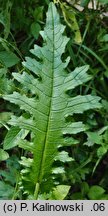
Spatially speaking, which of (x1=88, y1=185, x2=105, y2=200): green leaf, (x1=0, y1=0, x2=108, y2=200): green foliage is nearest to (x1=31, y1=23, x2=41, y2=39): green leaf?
(x1=0, y1=0, x2=108, y2=200): green foliage

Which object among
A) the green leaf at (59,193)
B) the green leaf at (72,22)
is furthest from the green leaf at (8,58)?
the green leaf at (59,193)

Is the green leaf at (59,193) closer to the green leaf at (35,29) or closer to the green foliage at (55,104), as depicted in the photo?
the green foliage at (55,104)

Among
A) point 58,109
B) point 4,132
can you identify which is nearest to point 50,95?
point 58,109

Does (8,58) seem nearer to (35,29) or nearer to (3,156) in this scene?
(35,29)

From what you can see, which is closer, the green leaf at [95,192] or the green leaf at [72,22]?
the green leaf at [95,192]

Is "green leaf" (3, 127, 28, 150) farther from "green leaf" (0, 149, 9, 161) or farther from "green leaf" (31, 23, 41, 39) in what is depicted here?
"green leaf" (31, 23, 41, 39)

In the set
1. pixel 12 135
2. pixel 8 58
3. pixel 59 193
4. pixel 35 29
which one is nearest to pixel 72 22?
pixel 35 29
